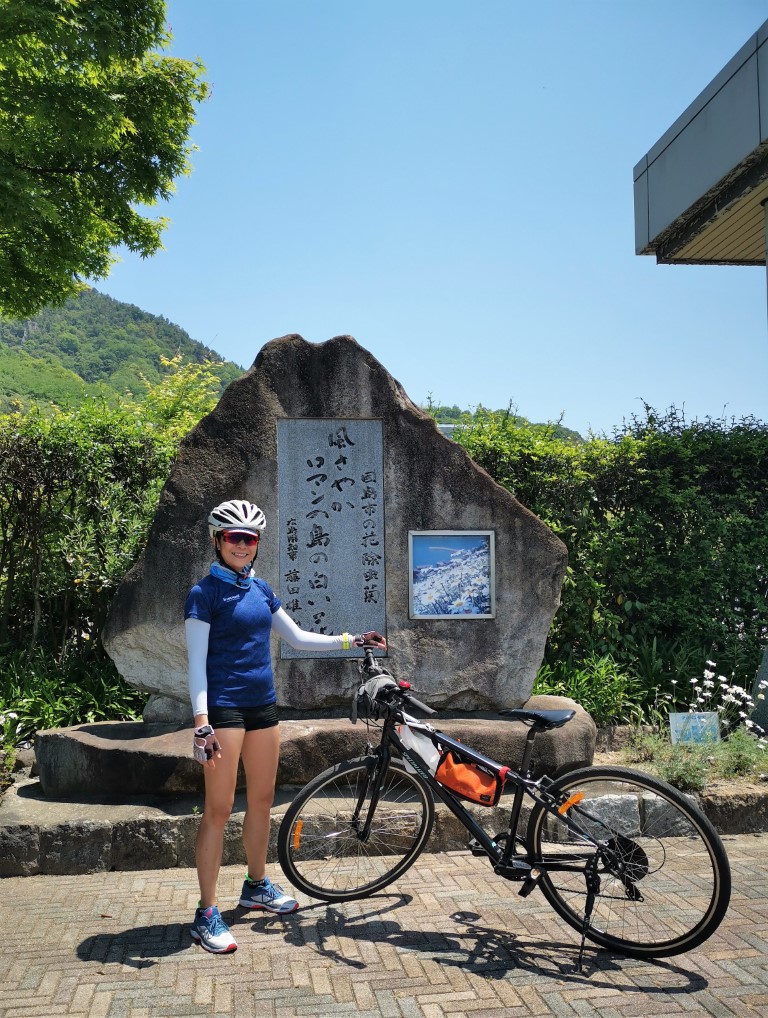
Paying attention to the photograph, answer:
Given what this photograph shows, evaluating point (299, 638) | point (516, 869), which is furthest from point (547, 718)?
point (299, 638)

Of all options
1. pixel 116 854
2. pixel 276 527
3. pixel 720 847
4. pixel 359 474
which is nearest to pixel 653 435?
pixel 359 474

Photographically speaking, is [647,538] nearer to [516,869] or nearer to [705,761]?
[705,761]

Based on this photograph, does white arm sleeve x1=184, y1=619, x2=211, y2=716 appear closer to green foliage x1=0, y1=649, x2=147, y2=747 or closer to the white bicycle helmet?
the white bicycle helmet

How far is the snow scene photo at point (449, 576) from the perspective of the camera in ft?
18.4

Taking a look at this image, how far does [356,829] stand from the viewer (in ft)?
13.4

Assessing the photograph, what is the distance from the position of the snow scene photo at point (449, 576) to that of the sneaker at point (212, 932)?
2.41 m

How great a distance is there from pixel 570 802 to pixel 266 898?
1.54m

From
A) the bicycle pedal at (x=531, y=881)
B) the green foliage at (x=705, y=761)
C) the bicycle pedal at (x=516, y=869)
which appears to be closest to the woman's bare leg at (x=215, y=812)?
the bicycle pedal at (x=516, y=869)

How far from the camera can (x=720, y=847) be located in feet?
11.2

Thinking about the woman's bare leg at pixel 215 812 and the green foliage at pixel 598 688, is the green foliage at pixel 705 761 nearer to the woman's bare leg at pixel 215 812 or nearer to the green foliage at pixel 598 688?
the green foliage at pixel 598 688

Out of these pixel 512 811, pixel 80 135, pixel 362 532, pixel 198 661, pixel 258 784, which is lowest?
pixel 512 811

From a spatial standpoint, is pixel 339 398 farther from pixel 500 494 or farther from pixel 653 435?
pixel 653 435

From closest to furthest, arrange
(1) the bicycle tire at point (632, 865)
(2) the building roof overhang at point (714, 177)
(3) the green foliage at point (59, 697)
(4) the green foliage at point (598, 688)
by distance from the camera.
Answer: (1) the bicycle tire at point (632, 865) < (3) the green foliage at point (59, 697) < (4) the green foliage at point (598, 688) < (2) the building roof overhang at point (714, 177)

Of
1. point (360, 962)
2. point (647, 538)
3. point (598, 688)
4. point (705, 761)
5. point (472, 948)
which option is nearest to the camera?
point (360, 962)
